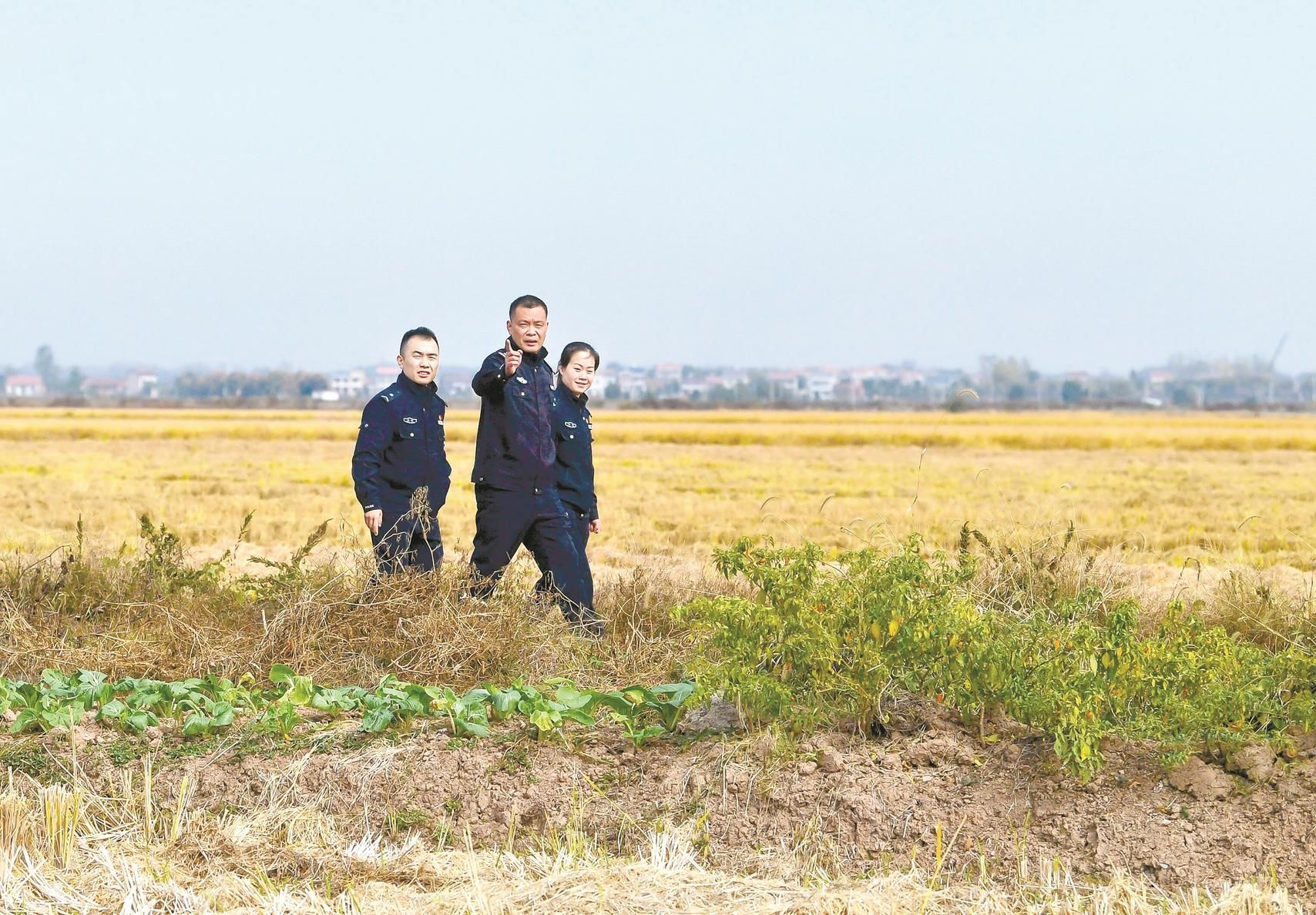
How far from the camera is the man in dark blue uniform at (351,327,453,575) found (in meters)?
7.77

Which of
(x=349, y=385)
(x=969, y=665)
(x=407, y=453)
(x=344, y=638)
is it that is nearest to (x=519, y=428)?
(x=407, y=453)

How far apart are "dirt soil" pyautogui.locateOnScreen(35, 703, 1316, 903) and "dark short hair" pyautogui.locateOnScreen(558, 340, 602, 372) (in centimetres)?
330

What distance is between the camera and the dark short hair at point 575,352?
8023 mm

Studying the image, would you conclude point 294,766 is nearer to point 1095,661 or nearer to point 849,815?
point 849,815

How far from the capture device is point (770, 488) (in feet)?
86.5

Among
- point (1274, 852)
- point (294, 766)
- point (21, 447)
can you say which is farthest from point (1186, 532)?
point (21, 447)

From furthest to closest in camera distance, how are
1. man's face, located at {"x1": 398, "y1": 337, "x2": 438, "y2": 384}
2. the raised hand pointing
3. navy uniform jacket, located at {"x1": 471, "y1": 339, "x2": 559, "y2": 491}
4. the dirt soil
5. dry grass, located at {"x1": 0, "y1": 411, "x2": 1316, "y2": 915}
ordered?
man's face, located at {"x1": 398, "y1": 337, "x2": 438, "y2": 384}
navy uniform jacket, located at {"x1": 471, "y1": 339, "x2": 559, "y2": 491}
the raised hand pointing
the dirt soil
dry grass, located at {"x1": 0, "y1": 411, "x2": 1316, "y2": 915}

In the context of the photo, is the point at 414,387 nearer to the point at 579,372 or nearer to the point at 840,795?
the point at 579,372

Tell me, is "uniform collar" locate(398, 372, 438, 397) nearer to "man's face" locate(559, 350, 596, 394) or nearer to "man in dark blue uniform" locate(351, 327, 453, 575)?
"man in dark blue uniform" locate(351, 327, 453, 575)

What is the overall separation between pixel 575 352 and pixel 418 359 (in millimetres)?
954

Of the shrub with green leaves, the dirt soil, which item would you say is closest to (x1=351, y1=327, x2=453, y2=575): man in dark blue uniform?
the dirt soil

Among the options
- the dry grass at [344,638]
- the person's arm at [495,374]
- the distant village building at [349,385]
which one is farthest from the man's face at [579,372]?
the distant village building at [349,385]

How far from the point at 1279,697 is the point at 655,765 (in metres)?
2.51

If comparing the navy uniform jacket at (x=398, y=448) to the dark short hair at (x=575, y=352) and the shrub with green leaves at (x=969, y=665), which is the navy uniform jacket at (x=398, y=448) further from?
the shrub with green leaves at (x=969, y=665)
